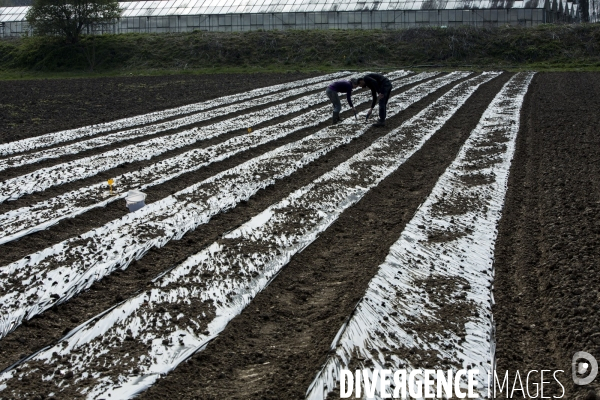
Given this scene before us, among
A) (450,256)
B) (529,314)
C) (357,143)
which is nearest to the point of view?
(529,314)

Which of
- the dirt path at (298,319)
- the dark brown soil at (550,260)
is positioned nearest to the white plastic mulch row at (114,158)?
the dirt path at (298,319)

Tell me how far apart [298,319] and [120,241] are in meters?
2.58

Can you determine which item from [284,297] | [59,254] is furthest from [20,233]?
[284,297]

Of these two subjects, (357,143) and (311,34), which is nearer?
(357,143)

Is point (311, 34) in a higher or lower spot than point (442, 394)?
higher

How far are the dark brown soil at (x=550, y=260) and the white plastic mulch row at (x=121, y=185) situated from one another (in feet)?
16.1

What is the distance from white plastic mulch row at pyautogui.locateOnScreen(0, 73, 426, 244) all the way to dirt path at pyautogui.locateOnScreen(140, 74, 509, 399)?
315cm

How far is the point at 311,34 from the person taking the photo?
1569 inches

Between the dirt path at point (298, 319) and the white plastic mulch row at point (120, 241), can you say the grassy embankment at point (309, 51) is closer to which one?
the white plastic mulch row at point (120, 241)

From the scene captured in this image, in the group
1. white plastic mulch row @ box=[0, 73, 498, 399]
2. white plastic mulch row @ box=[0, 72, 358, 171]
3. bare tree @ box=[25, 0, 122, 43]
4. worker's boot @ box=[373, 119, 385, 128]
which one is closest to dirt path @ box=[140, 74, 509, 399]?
white plastic mulch row @ box=[0, 73, 498, 399]

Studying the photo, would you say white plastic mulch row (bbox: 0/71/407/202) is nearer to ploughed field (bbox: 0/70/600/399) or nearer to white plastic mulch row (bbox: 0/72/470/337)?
ploughed field (bbox: 0/70/600/399)

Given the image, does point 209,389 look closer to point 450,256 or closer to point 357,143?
point 450,256

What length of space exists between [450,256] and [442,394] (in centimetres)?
241

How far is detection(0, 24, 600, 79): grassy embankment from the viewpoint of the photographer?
1400 inches
